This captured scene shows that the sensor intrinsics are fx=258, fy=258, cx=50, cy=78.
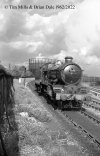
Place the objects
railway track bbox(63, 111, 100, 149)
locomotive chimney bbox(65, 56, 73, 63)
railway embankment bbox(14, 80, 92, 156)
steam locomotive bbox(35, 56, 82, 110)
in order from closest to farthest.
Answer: railway embankment bbox(14, 80, 92, 156) < railway track bbox(63, 111, 100, 149) < steam locomotive bbox(35, 56, 82, 110) < locomotive chimney bbox(65, 56, 73, 63)

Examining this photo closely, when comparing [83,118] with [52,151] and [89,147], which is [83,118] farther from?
[52,151]

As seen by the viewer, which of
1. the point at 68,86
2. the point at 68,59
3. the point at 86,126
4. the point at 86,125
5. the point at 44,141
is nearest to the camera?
the point at 44,141

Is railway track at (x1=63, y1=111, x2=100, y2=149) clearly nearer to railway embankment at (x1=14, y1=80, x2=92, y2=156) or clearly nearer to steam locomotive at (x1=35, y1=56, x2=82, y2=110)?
railway embankment at (x1=14, y1=80, x2=92, y2=156)

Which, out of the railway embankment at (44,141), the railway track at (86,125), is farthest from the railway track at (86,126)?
the railway embankment at (44,141)

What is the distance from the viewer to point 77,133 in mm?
11070

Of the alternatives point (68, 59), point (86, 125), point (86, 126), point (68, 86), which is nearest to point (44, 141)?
point (86, 126)

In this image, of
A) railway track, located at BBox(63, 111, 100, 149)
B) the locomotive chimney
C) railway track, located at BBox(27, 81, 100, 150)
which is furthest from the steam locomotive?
railway track, located at BBox(63, 111, 100, 149)

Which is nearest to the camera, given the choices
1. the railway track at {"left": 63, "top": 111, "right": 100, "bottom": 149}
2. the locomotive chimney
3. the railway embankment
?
the railway embankment

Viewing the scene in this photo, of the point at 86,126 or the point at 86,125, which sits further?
the point at 86,125

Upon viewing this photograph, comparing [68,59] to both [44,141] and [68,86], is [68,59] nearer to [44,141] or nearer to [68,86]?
[68,86]

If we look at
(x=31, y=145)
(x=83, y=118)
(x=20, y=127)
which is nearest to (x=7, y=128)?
(x=20, y=127)

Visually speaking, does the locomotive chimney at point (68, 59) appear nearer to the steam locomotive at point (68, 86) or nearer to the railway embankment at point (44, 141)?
the steam locomotive at point (68, 86)

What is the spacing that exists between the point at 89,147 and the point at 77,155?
3.81 ft

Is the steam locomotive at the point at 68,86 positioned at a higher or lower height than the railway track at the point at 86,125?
higher
